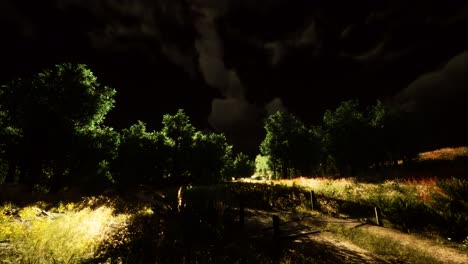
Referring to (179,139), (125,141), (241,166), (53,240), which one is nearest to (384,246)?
(53,240)

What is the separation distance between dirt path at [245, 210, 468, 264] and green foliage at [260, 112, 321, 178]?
110 feet

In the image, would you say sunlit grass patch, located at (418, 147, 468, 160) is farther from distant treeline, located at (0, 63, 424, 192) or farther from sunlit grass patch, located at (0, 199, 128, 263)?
sunlit grass patch, located at (0, 199, 128, 263)

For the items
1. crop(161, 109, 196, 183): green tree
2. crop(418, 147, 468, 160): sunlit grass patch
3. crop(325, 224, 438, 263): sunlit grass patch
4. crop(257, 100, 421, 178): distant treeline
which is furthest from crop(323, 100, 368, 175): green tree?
crop(325, 224, 438, 263): sunlit grass patch

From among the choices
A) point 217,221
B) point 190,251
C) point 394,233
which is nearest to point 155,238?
point 190,251

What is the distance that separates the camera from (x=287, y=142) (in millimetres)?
46656

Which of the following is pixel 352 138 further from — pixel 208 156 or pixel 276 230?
pixel 276 230

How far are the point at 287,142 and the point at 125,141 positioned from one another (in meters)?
30.1

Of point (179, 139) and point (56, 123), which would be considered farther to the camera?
point (179, 139)

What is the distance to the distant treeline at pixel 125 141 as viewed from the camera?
73.9ft

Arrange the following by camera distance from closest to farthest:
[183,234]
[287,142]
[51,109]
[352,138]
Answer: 1. [183,234]
2. [51,109]
3. [352,138]
4. [287,142]

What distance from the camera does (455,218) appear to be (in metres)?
11.0

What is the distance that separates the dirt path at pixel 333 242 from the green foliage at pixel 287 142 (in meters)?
33.4

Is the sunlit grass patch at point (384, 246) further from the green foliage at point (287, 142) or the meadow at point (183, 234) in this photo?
the green foliage at point (287, 142)

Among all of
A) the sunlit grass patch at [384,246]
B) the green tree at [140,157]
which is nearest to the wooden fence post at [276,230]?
the sunlit grass patch at [384,246]
